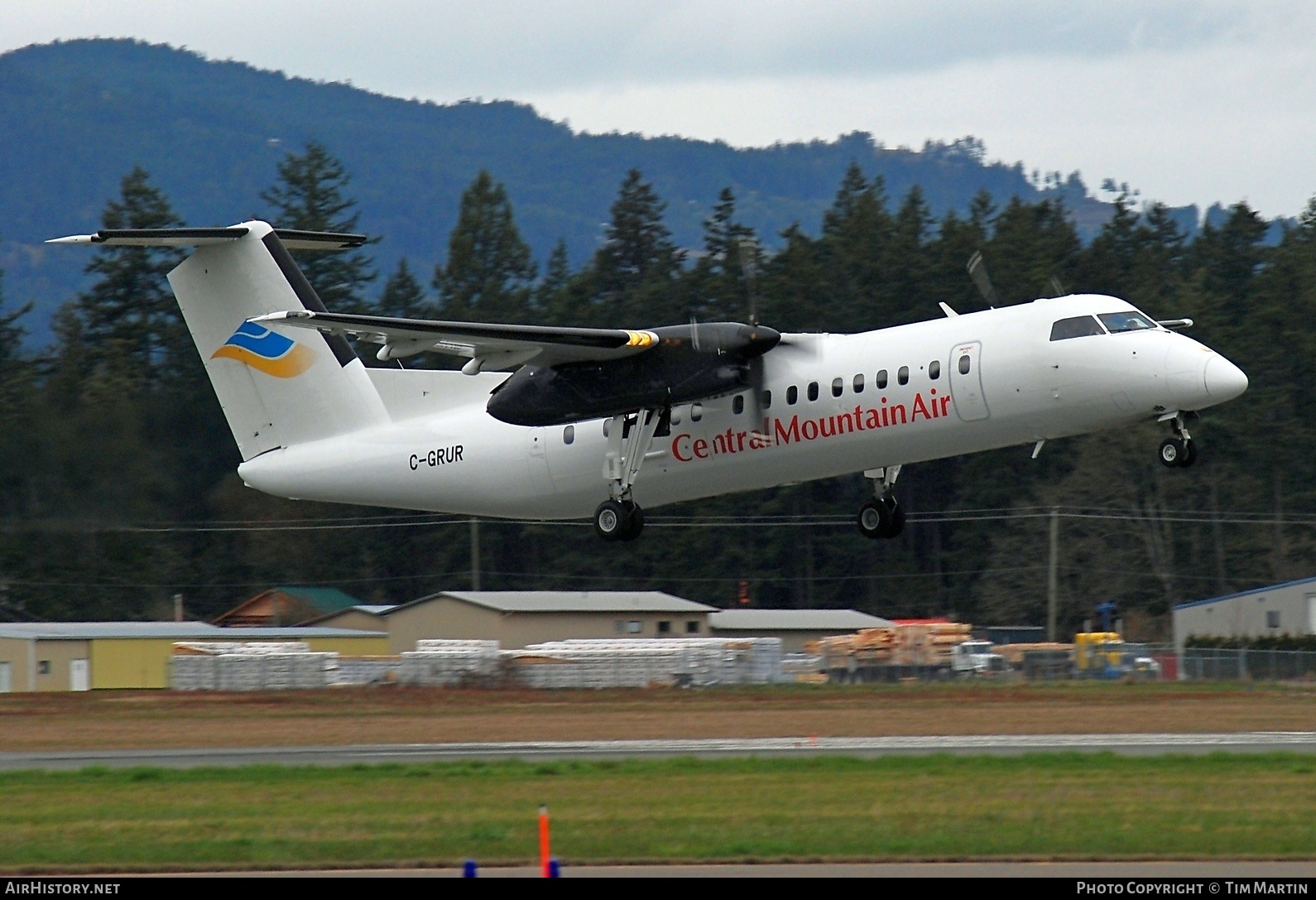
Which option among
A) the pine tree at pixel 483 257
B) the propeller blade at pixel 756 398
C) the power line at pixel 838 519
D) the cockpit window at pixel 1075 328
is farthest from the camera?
→ the pine tree at pixel 483 257

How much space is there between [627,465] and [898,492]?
42.1 m

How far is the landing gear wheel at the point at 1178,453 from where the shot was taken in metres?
19.6

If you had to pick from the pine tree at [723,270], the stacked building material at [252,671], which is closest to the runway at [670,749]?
the stacked building material at [252,671]

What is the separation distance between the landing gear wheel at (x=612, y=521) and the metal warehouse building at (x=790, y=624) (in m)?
29.8

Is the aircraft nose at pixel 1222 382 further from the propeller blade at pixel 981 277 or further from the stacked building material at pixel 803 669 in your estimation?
the stacked building material at pixel 803 669

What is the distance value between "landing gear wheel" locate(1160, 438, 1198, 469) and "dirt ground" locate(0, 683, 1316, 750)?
6.79 meters

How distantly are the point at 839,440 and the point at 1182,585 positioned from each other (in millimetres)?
41851

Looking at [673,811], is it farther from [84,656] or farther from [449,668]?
[84,656]

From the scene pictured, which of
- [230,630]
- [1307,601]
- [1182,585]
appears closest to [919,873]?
[230,630]

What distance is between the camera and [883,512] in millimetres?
22109

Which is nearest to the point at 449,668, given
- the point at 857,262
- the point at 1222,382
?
the point at 1222,382

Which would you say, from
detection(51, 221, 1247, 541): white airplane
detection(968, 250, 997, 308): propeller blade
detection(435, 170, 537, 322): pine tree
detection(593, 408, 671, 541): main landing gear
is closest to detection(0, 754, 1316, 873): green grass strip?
detection(593, 408, 671, 541): main landing gear

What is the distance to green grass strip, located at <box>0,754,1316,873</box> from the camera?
1429 centimetres
